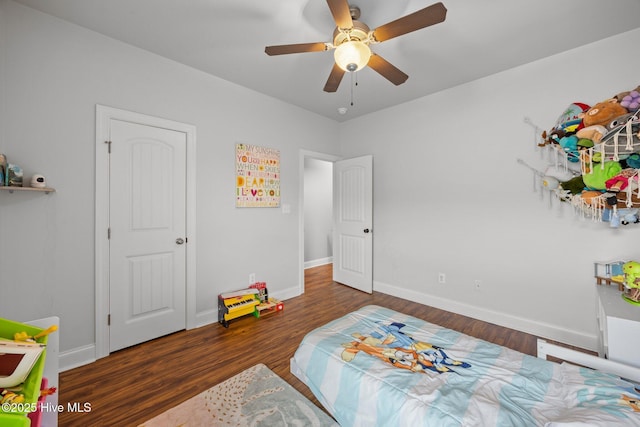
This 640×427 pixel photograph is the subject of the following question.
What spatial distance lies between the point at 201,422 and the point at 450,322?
2514 mm

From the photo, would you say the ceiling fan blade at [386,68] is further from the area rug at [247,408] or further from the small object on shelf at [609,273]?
the area rug at [247,408]

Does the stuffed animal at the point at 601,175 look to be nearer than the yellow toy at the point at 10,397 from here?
No

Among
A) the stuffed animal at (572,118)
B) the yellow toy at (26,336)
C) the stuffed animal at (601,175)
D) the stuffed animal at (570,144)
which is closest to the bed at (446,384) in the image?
the yellow toy at (26,336)

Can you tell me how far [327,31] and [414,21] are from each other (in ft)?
2.81

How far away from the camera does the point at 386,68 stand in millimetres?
1957

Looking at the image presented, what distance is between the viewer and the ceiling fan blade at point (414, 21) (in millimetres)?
1400

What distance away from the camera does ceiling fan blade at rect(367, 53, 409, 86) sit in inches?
73.6

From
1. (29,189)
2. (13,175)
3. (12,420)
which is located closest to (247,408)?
(12,420)

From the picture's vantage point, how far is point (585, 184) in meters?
2.09

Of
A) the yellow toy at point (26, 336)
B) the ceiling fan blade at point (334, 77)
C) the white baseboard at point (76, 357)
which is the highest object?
the ceiling fan blade at point (334, 77)

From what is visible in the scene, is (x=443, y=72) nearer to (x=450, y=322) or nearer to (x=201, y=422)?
(x=450, y=322)

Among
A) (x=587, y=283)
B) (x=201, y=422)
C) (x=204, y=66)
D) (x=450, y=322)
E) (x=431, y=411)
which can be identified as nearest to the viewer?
(x=431, y=411)

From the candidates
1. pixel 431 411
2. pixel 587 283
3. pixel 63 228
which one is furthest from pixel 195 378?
pixel 587 283

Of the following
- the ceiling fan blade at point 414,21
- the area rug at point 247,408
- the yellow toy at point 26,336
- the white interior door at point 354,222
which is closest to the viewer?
the yellow toy at point 26,336
